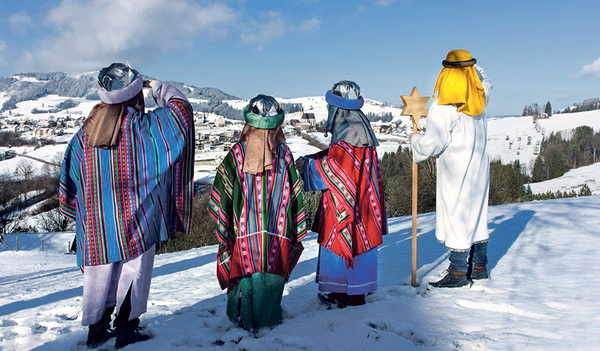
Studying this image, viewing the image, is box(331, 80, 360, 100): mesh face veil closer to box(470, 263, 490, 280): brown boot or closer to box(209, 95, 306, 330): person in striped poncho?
box(209, 95, 306, 330): person in striped poncho

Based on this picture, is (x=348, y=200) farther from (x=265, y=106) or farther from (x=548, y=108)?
(x=548, y=108)

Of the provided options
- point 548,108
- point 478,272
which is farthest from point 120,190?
point 548,108

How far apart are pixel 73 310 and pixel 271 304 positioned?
2382 millimetres

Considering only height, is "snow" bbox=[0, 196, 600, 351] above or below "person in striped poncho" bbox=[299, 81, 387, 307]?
below

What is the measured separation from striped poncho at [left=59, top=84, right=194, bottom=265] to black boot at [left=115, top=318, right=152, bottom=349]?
0.58 metres

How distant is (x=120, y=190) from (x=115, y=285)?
78 cm

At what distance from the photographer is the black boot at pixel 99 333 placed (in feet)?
11.5

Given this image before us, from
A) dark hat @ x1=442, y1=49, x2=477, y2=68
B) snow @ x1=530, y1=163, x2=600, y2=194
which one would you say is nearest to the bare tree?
snow @ x1=530, y1=163, x2=600, y2=194

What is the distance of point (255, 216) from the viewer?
151 inches

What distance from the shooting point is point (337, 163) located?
14.0ft

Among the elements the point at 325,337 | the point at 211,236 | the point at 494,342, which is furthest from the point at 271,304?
the point at 211,236

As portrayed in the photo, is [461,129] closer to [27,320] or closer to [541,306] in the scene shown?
[541,306]

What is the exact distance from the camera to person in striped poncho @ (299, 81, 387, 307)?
4258 mm

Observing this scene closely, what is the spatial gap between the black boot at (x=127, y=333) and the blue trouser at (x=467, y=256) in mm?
3064
